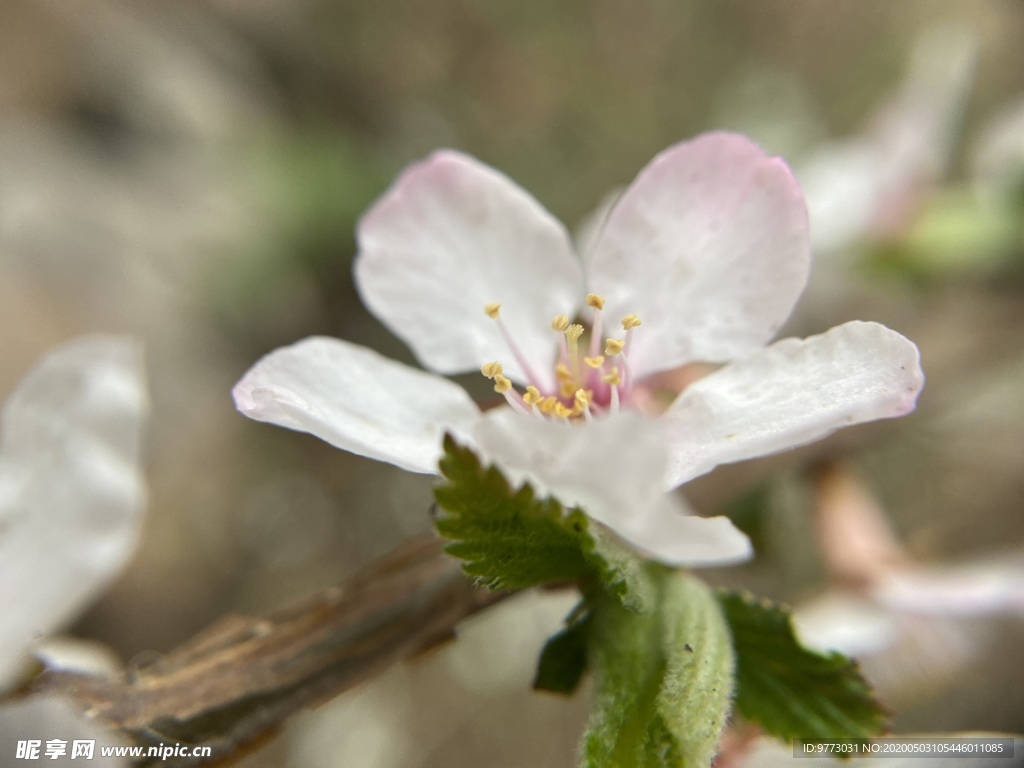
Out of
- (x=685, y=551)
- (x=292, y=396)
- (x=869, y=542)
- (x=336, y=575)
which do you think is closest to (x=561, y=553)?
(x=685, y=551)

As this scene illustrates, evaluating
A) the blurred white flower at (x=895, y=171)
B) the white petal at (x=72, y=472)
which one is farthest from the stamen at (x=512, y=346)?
the blurred white flower at (x=895, y=171)

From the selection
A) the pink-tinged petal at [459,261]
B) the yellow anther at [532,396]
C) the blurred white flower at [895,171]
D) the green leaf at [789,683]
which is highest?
the blurred white flower at [895,171]

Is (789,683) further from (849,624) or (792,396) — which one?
(849,624)

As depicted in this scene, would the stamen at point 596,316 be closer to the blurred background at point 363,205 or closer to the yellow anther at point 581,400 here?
the yellow anther at point 581,400

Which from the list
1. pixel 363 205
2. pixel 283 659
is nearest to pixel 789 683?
pixel 283 659

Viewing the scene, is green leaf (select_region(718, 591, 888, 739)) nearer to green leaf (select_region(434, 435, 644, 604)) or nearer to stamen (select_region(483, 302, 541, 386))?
green leaf (select_region(434, 435, 644, 604))

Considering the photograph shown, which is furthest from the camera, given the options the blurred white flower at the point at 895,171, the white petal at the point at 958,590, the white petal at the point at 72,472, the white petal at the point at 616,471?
the blurred white flower at the point at 895,171
